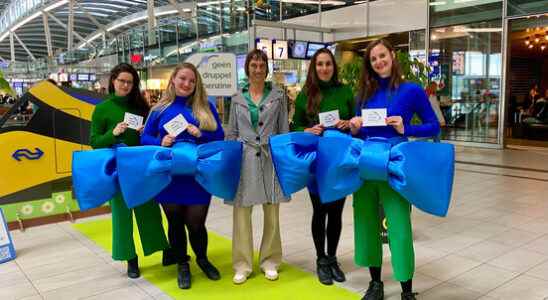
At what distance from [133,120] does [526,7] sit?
→ 30.2ft

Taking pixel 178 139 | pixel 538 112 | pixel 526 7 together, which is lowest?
pixel 538 112

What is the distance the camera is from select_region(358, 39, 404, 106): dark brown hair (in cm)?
258

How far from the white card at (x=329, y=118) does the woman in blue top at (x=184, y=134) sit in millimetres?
731

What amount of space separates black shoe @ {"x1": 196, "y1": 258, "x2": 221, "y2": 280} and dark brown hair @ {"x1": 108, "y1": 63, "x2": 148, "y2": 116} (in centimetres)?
112

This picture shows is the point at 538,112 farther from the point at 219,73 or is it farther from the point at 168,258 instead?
the point at 168,258

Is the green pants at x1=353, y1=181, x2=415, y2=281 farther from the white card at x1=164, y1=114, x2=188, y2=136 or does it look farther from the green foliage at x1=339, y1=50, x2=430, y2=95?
the green foliage at x1=339, y1=50, x2=430, y2=95

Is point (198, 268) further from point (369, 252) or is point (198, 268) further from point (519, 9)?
point (519, 9)

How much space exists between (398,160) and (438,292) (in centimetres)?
109

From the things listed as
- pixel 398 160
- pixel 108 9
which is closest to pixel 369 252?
pixel 398 160

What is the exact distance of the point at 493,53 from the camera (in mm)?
10125

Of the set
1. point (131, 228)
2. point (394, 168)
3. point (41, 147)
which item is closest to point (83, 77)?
point (41, 147)

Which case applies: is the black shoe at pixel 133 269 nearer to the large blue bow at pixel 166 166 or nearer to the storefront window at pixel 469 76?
the large blue bow at pixel 166 166

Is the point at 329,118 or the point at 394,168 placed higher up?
the point at 329,118

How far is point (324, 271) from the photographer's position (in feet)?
10.3
